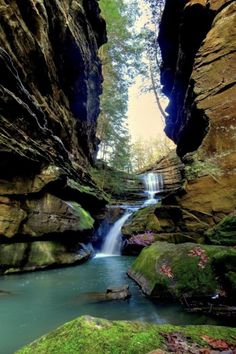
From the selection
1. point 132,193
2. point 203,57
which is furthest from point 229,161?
point 132,193

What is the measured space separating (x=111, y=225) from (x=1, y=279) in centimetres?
1122

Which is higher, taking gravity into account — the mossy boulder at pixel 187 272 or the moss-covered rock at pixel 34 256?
the moss-covered rock at pixel 34 256

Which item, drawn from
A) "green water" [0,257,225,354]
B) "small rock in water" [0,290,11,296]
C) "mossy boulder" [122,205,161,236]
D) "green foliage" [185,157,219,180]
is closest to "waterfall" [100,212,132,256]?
"mossy boulder" [122,205,161,236]

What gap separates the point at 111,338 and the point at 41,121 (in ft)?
36.3

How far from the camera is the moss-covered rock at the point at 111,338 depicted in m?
2.47

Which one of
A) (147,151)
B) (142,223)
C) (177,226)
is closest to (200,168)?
(177,226)

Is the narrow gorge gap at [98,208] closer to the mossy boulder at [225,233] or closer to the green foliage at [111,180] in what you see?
the mossy boulder at [225,233]

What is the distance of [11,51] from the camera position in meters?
11.6

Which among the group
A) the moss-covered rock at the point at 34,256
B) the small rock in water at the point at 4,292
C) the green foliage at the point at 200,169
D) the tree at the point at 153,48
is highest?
the tree at the point at 153,48

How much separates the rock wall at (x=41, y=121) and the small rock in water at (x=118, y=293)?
4491mm

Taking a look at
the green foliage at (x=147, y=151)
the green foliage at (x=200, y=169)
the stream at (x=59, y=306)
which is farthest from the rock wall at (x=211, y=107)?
the green foliage at (x=147, y=151)

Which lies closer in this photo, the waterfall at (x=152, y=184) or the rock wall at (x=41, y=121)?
the rock wall at (x=41, y=121)

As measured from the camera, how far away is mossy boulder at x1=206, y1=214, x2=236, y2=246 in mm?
6979

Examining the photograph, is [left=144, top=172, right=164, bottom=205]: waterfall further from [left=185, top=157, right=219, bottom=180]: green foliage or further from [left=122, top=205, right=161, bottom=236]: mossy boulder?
[left=185, top=157, right=219, bottom=180]: green foliage
